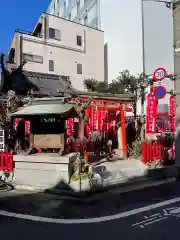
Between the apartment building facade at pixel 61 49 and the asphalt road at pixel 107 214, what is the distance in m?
23.8

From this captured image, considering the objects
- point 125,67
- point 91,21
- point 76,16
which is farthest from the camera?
point 76,16

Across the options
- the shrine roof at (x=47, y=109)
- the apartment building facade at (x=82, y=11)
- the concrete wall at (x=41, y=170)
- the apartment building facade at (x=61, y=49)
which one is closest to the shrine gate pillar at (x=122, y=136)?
the shrine roof at (x=47, y=109)

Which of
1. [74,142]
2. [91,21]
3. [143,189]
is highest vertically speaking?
[91,21]

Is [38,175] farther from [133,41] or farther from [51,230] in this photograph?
[133,41]

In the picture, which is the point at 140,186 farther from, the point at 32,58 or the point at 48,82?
the point at 32,58

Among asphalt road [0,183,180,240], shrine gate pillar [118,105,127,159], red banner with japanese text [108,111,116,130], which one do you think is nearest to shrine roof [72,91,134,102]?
shrine gate pillar [118,105,127,159]

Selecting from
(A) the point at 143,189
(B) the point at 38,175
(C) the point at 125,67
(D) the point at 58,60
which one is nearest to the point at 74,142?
(B) the point at 38,175

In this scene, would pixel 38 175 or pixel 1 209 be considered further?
pixel 38 175

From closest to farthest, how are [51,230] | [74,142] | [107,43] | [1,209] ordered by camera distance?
1. [51,230]
2. [1,209]
3. [74,142]
4. [107,43]

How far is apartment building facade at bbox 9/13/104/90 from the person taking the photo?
30.7 metres

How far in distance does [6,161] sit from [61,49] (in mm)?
24716

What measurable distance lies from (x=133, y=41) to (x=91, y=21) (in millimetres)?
10556

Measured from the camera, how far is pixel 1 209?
297 inches

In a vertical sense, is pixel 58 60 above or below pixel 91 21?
below
